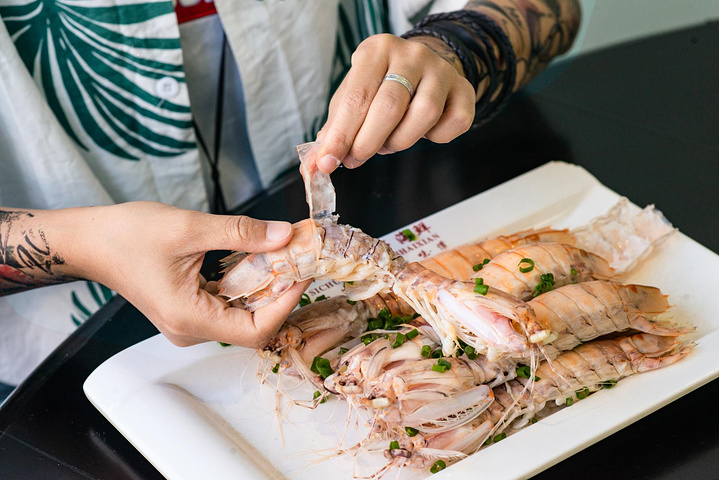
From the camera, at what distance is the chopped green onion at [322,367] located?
6.05 ft

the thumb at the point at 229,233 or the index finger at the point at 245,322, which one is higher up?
the thumb at the point at 229,233

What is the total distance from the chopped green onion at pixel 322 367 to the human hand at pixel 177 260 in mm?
204

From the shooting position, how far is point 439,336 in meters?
1.85

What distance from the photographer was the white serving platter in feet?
5.22

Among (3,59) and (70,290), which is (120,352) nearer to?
(70,290)

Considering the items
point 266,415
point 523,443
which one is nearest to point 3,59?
point 266,415

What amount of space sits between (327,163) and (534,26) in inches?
53.2

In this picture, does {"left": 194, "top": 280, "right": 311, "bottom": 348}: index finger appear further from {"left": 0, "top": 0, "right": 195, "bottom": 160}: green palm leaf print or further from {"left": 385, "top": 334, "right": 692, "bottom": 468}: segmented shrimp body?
{"left": 0, "top": 0, "right": 195, "bottom": 160}: green palm leaf print

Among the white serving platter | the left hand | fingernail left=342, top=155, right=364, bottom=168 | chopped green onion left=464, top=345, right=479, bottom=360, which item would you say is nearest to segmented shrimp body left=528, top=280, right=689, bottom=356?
the white serving platter

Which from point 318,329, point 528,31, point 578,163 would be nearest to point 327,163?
point 318,329

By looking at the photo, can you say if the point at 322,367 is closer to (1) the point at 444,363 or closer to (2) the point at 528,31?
(1) the point at 444,363

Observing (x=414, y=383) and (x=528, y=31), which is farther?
(x=528, y=31)

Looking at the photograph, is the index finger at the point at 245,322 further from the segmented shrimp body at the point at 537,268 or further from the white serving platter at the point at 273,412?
the segmented shrimp body at the point at 537,268

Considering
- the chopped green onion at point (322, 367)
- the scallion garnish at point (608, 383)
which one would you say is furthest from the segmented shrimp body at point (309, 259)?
the scallion garnish at point (608, 383)
